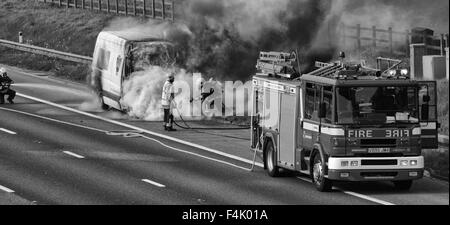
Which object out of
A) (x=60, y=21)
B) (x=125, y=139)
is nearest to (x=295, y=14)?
(x=125, y=139)

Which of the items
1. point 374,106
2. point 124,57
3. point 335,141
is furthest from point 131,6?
point 335,141

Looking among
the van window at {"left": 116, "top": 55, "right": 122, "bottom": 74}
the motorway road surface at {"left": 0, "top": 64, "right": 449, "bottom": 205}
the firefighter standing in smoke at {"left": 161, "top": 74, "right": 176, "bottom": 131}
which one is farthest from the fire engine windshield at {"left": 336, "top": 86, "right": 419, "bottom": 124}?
the van window at {"left": 116, "top": 55, "right": 122, "bottom": 74}

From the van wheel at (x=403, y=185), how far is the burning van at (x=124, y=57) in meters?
14.3

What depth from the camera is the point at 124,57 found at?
37.0m

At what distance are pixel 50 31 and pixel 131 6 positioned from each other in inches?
192

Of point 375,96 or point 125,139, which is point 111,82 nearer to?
point 125,139

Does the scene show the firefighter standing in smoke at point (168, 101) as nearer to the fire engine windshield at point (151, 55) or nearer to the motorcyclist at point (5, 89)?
the fire engine windshield at point (151, 55)

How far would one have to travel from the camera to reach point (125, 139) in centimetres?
3256

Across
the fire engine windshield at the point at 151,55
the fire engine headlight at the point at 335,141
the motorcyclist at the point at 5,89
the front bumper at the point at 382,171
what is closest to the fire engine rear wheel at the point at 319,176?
the front bumper at the point at 382,171

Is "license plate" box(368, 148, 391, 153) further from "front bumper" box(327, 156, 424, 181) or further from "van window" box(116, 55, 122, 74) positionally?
"van window" box(116, 55, 122, 74)

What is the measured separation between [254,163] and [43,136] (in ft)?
25.1

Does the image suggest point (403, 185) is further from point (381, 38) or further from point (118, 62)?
point (381, 38)

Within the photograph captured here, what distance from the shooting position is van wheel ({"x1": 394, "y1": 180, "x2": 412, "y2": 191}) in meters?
24.4
